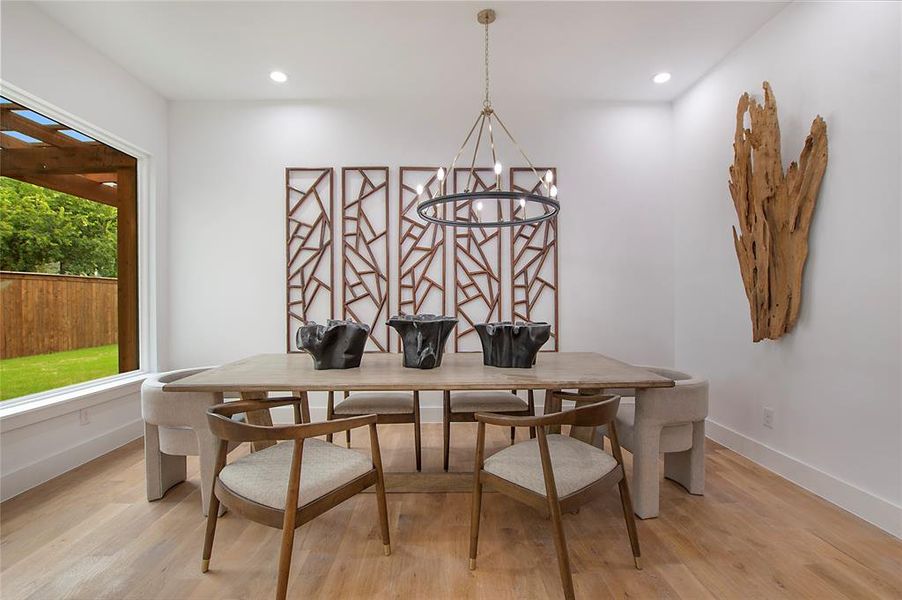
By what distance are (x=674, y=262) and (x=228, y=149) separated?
4.19 meters

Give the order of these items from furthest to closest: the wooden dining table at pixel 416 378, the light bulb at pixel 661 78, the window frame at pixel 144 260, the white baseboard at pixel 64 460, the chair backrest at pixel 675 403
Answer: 1. the light bulb at pixel 661 78
2. the window frame at pixel 144 260
3. the white baseboard at pixel 64 460
4. the chair backrest at pixel 675 403
5. the wooden dining table at pixel 416 378

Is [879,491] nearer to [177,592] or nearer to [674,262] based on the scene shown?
[674,262]

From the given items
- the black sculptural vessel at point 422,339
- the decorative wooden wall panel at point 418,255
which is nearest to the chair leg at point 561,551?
the black sculptural vessel at point 422,339

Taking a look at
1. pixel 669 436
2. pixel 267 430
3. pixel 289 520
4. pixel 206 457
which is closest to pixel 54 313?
pixel 206 457

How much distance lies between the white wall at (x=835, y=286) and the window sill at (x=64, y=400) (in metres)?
4.53

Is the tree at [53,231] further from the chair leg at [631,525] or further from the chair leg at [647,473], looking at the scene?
the chair leg at [647,473]

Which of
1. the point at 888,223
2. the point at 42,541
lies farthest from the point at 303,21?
the point at 888,223

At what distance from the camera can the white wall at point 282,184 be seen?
3703 mm

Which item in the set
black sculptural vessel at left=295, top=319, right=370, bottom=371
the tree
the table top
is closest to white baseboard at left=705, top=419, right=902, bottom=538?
the table top

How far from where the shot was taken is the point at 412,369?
7.22ft

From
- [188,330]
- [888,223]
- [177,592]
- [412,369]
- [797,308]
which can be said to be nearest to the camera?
[177,592]

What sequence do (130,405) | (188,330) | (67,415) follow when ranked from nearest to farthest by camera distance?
(67,415) → (130,405) → (188,330)

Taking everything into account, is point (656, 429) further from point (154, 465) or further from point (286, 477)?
point (154, 465)

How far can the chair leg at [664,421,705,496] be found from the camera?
2252mm
